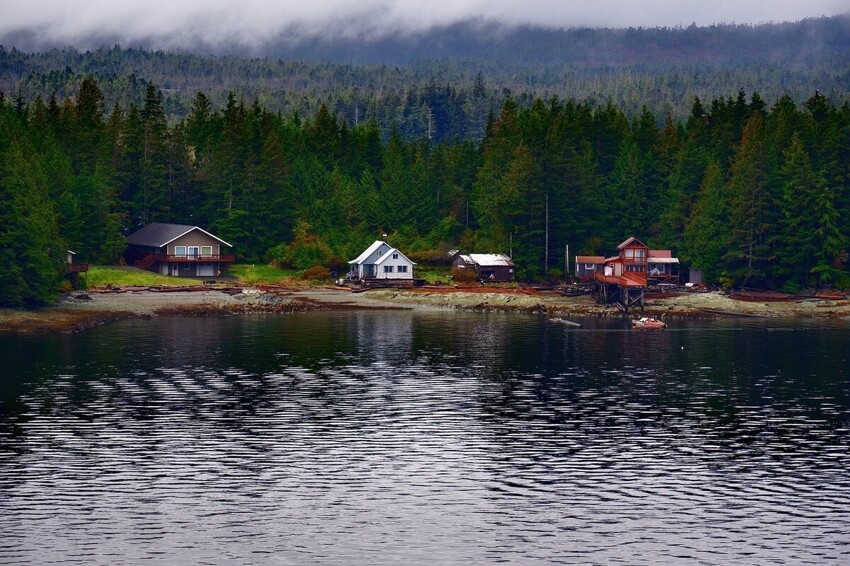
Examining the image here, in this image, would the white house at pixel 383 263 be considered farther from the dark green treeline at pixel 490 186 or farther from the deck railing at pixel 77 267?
the deck railing at pixel 77 267

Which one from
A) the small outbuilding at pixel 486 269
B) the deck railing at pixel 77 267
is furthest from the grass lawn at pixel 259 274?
the deck railing at pixel 77 267

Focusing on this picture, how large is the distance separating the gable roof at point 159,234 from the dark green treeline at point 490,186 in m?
2.92

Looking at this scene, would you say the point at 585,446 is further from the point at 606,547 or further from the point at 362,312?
the point at 362,312

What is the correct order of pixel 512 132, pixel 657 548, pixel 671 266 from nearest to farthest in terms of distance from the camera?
pixel 657 548 < pixel 671 266 < pixel 512 132

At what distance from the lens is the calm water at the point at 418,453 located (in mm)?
47156

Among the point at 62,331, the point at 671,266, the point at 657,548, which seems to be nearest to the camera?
the point at 657,548

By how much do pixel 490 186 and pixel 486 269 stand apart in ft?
52.9

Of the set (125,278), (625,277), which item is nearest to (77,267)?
(125,278)

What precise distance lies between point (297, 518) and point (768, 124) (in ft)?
421

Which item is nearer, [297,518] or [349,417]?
[297,518]

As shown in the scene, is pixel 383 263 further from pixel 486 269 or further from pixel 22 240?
pixel 22 240

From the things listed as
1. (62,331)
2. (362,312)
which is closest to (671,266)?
(362,312)

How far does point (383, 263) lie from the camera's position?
156 metres

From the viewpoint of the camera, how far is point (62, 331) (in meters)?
110
